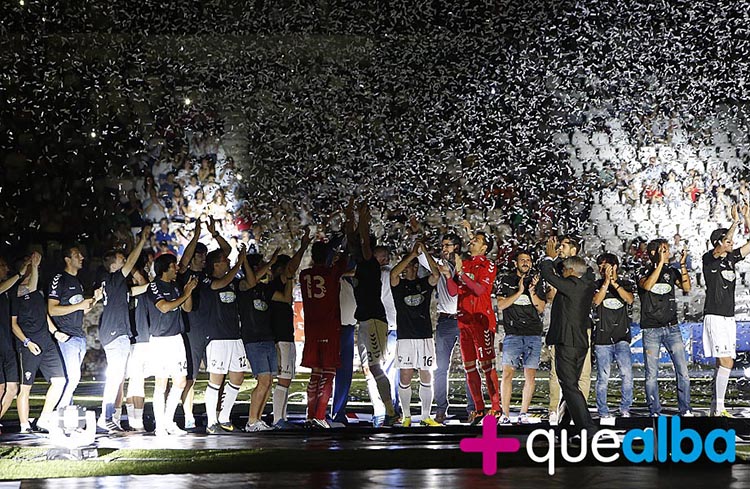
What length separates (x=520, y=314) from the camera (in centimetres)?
877

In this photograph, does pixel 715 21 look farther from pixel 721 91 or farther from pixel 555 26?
pixel 555 26

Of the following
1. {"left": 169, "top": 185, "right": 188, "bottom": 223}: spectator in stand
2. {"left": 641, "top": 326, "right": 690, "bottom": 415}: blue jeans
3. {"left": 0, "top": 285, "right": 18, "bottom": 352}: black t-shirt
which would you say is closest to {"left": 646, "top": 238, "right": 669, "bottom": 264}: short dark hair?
{"left": 641, "top": 326, "right": 690, "bottom": 415}: blue jeans

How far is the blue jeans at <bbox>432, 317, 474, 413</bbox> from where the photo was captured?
351 inches

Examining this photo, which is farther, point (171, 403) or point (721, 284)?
point (721, 284)

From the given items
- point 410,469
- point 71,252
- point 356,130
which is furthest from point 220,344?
point 356,130

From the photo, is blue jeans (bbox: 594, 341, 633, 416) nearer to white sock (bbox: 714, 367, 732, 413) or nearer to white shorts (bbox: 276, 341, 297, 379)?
white sock (bbox: 714, 367, 732, 413)

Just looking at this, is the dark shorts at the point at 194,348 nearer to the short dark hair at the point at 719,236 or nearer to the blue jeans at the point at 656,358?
the blue jeans at the point at 656,358

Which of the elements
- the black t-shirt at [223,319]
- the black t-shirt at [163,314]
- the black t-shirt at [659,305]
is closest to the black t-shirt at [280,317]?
the black t-shirt at [223,319]

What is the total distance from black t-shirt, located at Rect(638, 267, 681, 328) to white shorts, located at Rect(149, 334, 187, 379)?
398 cm

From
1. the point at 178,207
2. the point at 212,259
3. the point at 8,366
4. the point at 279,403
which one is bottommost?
the point at 279,403

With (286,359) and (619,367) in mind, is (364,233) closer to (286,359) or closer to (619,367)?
(286,359)

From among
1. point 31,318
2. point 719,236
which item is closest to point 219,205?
point 31,318

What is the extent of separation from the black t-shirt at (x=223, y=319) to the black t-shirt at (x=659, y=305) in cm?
353

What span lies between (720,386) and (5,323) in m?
6.01
